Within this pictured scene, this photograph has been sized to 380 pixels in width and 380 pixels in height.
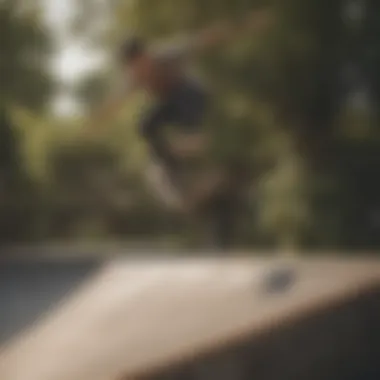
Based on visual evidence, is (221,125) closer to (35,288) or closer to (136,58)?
(136,58)

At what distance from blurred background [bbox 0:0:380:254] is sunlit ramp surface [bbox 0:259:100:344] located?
0.13ft

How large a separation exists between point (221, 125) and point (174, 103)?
0.27 ft

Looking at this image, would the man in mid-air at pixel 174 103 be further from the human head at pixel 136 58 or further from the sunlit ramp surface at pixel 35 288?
the sunlit ramp surface at pixel 35 288

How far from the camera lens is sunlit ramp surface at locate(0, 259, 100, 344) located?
1212mm

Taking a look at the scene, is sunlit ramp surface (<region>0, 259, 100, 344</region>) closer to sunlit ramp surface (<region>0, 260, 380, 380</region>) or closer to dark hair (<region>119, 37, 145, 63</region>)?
sunlit ramp surface (<region>0, 260, 380, 380</region>)

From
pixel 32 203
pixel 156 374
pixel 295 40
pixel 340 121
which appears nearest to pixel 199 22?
pixel 295 40

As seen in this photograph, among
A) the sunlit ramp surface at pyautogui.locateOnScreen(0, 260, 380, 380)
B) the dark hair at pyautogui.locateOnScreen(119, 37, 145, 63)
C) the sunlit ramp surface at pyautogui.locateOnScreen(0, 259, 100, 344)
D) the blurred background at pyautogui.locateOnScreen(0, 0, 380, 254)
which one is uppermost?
the dark hair at pyautogui.locateOnScreen(119, 37, 145, 63)

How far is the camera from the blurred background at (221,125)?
3.92ft

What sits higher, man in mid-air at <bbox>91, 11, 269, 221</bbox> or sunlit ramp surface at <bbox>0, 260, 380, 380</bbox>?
man in mid-air at <bbox>91, 11, 269, 221</bbox>

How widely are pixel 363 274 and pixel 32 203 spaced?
0.52m

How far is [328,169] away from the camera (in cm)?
120

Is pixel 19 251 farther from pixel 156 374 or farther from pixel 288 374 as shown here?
pixel 288 374

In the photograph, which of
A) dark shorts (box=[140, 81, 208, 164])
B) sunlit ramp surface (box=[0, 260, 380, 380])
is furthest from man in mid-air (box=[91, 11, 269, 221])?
sunlit ramp surface (box=[0, 260, 380, 380])

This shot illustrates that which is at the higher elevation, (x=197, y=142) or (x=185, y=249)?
(x=197, y=142)
